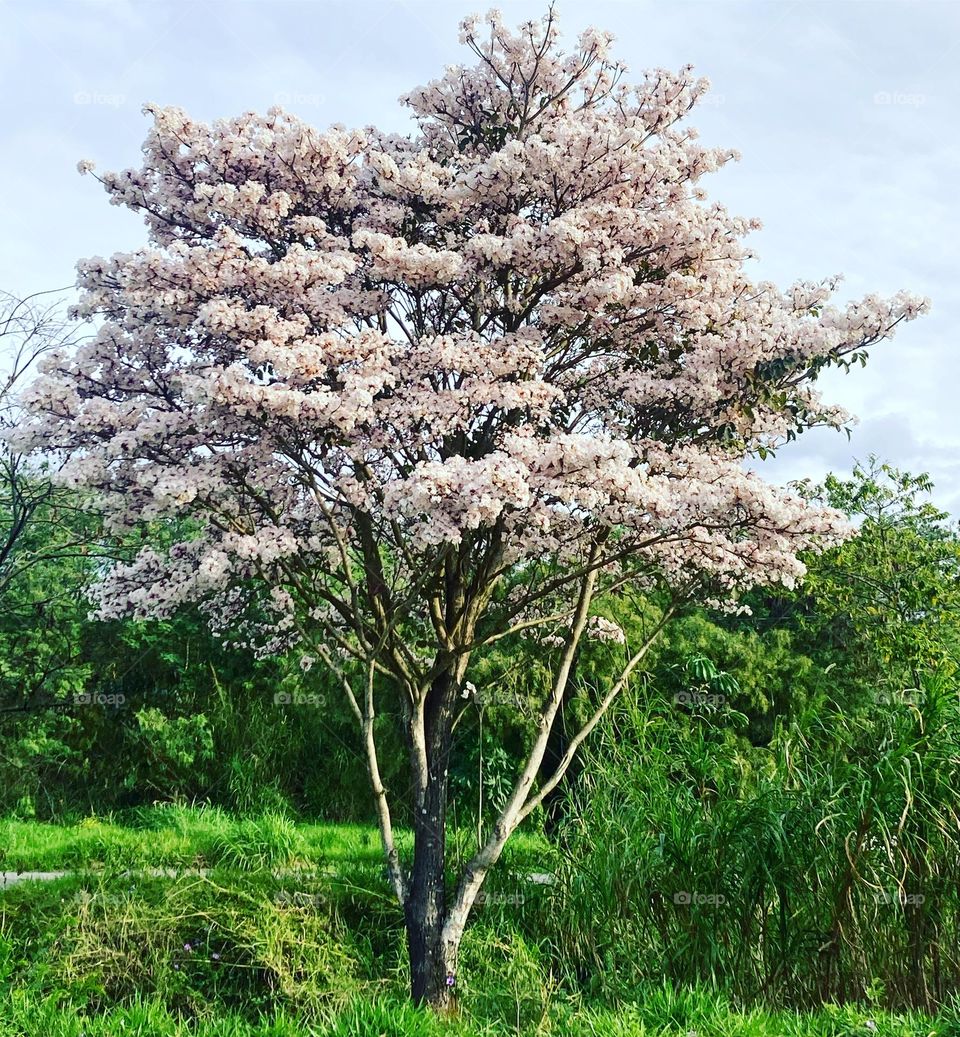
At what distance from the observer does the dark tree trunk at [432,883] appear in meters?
7.38

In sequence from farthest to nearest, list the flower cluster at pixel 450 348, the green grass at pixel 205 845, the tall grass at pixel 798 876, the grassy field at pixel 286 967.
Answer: the green grass at pixel 205 845 → the flower cluster at pixel 450 348 → the tall grass at pixel 798 876 → the grassy field at pixel 286 967

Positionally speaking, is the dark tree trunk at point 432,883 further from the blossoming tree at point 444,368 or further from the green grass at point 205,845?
the green grass at point 205,845

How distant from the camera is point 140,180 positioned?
8.08 metres

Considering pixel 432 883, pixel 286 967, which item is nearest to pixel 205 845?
pixel 286 967

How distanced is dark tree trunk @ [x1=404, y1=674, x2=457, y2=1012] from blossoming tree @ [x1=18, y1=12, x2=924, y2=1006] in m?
0.02

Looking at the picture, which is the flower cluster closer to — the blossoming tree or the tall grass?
the blossoming tree

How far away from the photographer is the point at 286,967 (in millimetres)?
7441

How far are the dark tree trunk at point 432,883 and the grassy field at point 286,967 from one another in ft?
0.75

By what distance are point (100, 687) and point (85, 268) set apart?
9140 millimetres

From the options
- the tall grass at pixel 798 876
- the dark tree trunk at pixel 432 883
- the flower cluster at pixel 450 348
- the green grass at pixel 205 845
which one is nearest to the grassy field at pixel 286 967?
the green grass at pixel 205 845

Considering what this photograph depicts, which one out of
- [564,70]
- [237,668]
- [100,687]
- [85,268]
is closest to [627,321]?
[564,70]

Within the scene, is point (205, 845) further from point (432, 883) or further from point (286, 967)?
point (432, 883)

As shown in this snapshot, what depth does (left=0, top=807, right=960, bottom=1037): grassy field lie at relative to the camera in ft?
18.6

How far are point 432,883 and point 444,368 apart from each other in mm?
4065
